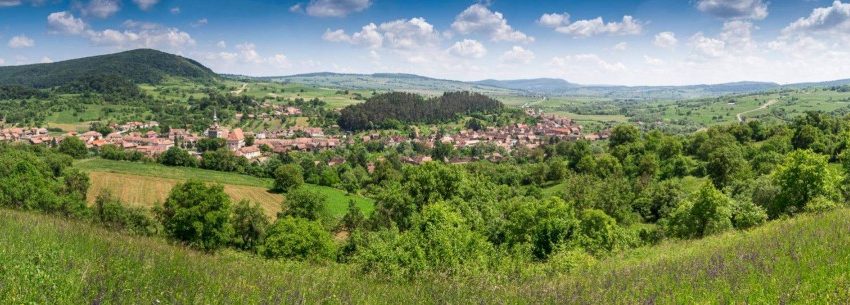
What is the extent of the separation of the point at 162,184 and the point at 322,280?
76.1 metres

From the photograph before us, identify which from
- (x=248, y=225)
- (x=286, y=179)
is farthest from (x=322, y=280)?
(x=286, y=179)

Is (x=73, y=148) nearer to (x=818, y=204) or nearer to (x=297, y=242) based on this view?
(x=297, y=242)

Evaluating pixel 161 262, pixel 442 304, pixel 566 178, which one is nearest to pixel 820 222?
pixel 442 304

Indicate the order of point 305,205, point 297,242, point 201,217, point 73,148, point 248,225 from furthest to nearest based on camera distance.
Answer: point 73,148, point 305,205, point 248,225, point 201,217, point 297,242

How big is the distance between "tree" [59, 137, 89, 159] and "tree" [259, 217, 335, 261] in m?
82.3

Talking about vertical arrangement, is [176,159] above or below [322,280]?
below

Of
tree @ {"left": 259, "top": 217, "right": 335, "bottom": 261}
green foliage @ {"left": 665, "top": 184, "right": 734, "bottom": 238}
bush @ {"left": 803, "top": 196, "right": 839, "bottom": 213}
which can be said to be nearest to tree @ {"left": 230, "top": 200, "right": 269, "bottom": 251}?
tree @ {"left": 259, "top": 217, "right": 335, "bottom": 261}

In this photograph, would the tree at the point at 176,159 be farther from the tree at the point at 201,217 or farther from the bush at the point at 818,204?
the bush at the point at 818,204

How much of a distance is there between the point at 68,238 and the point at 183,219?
1273 inches

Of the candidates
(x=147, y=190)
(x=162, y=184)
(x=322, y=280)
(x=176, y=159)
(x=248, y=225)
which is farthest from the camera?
(x=176, y=159)

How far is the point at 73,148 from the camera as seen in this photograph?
9931 centimetres

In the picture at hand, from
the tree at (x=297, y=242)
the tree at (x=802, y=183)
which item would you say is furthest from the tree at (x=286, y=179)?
the tree at (x=802, y=183)

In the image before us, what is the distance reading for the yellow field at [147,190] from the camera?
64188 mm

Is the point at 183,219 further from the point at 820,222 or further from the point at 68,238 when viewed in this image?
the point at 820,222
